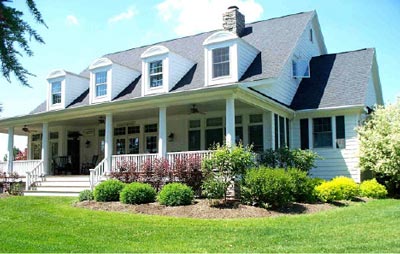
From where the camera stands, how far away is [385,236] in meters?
8.25

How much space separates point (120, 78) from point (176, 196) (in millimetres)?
8822

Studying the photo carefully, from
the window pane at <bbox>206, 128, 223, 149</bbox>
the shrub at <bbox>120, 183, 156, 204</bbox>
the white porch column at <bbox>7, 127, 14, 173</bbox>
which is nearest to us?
the shrub at <bbox>120, 183, 156, 204</bbox>

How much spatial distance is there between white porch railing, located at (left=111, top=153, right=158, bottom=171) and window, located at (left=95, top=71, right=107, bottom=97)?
3.98 meters

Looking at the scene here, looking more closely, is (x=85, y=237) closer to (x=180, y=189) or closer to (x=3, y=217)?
(x=3, y=217)

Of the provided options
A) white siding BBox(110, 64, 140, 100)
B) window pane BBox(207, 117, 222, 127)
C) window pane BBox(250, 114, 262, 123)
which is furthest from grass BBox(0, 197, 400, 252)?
white siding BBox(110, 64, 140, 100)

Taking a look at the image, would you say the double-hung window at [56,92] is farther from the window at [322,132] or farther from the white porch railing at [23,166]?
the window at [322,132]

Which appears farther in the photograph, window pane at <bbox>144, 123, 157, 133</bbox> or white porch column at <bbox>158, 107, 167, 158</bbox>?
window pane at <bbox>144, 123, 157, 133</bbox>

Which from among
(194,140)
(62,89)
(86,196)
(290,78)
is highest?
(290,78)

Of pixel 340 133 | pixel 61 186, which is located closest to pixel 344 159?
pixel 340 133

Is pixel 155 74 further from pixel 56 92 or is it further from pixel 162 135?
pixel 56 92

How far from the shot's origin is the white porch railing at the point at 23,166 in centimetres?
1999

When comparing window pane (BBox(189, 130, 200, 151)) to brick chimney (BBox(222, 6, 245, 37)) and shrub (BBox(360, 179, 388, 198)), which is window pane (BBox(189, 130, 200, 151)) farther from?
shrub (BBox(360, 179, 388, 198))

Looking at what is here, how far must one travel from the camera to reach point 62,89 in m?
21.2

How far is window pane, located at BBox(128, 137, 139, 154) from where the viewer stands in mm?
21688
